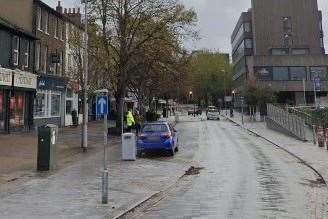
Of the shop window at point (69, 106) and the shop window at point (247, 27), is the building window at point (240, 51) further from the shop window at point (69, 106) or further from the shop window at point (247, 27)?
the shop window at point (69, 106)

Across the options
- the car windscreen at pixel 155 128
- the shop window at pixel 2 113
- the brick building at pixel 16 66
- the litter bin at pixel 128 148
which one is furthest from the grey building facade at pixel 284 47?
the litter bin at pixel 128 148

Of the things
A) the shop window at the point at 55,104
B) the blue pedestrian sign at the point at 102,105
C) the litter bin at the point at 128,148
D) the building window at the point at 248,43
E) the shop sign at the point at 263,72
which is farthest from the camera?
the building window at the point at 248,43

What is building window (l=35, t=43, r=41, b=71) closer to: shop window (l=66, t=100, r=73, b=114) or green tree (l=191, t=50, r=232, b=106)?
→ shop window (l=66, t=100, r=73, b=114)

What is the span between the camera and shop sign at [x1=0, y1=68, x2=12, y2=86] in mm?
29291

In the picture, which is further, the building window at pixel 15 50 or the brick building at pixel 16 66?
the building window at pixel 15 50

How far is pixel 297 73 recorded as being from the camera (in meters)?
87.2

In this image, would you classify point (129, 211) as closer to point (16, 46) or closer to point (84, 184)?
point (84, 184)

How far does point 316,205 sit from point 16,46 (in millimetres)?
24858

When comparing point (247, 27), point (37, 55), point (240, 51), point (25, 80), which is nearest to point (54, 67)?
point (37, 55)

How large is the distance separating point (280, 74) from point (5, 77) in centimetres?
6406

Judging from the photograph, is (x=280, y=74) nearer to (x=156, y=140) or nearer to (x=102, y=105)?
(x=156, y=140)

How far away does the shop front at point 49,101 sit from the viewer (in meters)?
37.0

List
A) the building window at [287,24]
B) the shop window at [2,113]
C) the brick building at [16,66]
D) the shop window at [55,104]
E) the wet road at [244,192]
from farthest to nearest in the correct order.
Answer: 1. the building window at [287,24]
2. the shop window at [55,104]
3. the brick building at [16,66]
4. the shop window at [2,113]
5. the wet road at [244,192]

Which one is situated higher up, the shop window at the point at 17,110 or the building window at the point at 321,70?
the building window at the point at 321,70
